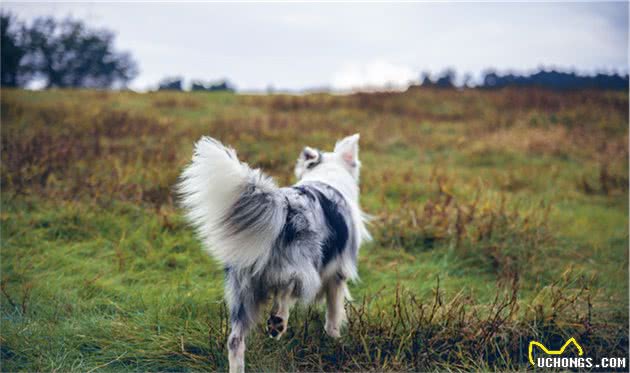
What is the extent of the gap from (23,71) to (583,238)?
17.7 m

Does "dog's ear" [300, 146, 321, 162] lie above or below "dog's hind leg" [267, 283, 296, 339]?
above

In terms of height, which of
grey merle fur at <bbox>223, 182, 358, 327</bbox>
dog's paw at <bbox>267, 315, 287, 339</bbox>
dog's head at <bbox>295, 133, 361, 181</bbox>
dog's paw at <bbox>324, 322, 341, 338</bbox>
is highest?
dog's head at <bbox>295, 133, 361, 181</bbox>

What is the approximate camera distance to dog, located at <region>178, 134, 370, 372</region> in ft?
8.02

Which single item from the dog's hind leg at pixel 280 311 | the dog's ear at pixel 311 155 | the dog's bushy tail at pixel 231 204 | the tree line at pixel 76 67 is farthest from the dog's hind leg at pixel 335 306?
the tree line at pixel 76 67

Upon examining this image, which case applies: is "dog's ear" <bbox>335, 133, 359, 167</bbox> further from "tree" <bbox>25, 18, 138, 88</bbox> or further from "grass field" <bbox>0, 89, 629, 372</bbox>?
"tree" <bbox>25, 18, 138, 88</bbox>

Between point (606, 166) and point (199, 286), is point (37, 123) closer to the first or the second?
point (199, 286)

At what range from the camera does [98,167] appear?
6316 mm

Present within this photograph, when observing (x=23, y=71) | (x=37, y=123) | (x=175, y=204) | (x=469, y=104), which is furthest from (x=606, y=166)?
(x=23, y=71)

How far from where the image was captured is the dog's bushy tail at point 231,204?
2.40 m

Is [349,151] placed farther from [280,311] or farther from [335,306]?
[280,311]

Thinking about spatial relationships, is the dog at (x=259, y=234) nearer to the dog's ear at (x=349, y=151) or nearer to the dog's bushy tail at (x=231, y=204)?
the dog's bushy tail at (x=231, y=204)

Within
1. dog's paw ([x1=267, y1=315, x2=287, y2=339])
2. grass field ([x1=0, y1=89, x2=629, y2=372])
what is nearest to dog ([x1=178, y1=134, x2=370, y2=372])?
dog's paw ([x1=267, y1=315, x2=287, y2=339])

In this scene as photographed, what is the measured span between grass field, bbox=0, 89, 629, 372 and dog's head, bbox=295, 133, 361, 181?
1153 millimetres

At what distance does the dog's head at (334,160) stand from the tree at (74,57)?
39.4 feet
